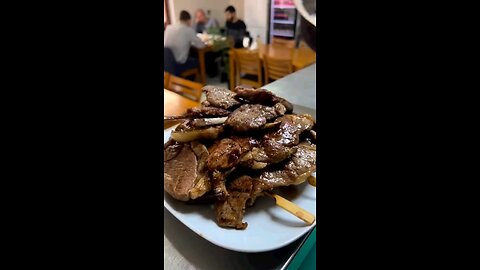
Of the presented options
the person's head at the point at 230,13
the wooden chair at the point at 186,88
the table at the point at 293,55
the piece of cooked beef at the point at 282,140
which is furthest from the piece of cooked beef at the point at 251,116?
the person's head at the point at 230,13

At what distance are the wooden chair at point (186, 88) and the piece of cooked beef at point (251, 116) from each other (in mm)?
1375

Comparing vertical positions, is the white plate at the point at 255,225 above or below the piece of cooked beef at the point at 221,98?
below

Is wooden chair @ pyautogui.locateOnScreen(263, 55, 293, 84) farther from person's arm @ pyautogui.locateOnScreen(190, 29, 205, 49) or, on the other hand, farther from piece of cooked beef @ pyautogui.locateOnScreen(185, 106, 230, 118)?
piece of cooked beef @ pyautogui.locateOnScreen(185, 106, 230, 118)

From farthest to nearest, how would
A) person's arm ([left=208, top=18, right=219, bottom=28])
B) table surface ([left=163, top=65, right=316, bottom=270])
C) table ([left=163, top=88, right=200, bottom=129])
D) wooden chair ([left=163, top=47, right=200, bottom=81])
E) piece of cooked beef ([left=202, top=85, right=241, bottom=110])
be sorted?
1. person's arm ([left=208, top=18, right=219, bottom=28])
2. wooden chair ([left=163, top=47, right=200, bottom=81])
3. table ([left=163, top=88, right=200, bottom=129])
4. piece of cooked beef ([left=202, top=85, right=241, bottom=110])
5. table surface ([left=163, top=65, right=316, bottom=270])

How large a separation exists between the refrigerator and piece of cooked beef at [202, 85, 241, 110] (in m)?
6.64

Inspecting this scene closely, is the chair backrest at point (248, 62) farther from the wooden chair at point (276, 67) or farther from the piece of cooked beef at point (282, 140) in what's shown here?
the piece of cooked beef at point (282, 140)

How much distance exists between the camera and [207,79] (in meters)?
6.29

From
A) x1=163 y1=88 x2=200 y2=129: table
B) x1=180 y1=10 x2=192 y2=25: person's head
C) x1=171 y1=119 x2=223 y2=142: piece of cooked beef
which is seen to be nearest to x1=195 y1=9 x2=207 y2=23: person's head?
x1=180 y1=10 x2=192 y2=25: person's head

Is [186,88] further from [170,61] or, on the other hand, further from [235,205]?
[170,61]

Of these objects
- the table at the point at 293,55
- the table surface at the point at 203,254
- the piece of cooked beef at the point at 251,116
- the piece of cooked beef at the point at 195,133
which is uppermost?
the table at the point at 293,55

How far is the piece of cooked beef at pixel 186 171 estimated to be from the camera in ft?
2.97

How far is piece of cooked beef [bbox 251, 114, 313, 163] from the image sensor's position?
3.22 feet
